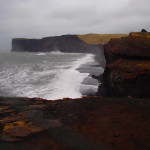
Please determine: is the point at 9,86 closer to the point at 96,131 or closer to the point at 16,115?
the point at 16,115

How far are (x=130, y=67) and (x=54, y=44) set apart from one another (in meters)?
101

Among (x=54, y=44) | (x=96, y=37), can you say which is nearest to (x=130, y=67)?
(x=96, y=37)

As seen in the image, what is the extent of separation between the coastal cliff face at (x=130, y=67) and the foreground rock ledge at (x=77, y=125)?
2972 millimetres

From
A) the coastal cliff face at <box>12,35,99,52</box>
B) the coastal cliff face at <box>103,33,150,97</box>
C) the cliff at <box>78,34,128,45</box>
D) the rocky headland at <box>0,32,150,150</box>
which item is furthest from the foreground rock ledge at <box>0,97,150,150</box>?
the cliff at <box>78,34,128,45</box>

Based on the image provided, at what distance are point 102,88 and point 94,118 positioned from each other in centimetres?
931

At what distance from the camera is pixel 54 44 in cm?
11069

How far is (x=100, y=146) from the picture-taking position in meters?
4.82

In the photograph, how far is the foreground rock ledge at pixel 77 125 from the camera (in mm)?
4914

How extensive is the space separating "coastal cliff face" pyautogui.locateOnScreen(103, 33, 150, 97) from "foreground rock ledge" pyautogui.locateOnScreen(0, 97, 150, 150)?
117 inches

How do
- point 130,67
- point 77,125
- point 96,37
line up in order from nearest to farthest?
1. point 77,125
2. point 130,67
3. point 96,37

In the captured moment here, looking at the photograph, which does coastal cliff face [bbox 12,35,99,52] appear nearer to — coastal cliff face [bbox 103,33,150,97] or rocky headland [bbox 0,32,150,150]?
coastal cliff face [bbox 103,33,150,97]

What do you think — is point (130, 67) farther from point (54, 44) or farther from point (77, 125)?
point (54, 44)

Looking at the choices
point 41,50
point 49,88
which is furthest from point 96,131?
point 41,50

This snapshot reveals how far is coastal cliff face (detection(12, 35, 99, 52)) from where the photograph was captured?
97.2 metres
